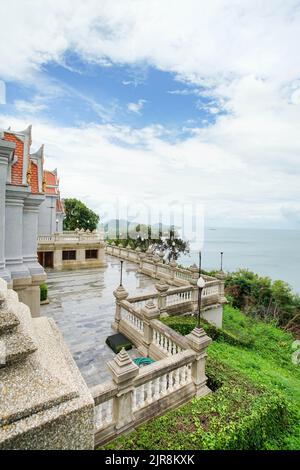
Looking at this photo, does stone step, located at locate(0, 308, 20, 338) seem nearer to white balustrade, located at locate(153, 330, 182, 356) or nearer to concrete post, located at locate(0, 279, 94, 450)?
concrete post, located at locate(0, 279, 94, 450)

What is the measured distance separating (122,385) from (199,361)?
7.43ft

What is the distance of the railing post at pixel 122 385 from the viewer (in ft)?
14.0

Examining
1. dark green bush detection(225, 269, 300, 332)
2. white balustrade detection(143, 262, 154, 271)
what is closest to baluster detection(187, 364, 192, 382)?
white balustrade detection(143, 262, 154, 271)

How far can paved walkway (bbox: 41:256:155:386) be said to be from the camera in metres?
7.56

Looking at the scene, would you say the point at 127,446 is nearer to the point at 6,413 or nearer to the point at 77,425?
the point at 77,425

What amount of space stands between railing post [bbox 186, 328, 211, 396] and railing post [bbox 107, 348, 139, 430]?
6.26 ft

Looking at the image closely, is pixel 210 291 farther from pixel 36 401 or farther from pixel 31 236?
pixel 36 401

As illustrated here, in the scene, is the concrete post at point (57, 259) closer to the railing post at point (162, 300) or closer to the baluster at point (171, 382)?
the railing post at point (162, 300)

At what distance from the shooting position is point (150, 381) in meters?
5.04

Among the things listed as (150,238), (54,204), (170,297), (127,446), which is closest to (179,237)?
(150,238)

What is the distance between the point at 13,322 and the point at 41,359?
1.80ft

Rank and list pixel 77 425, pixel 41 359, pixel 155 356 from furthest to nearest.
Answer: pixel 155 356
pixel 41 359
pixel 77 425

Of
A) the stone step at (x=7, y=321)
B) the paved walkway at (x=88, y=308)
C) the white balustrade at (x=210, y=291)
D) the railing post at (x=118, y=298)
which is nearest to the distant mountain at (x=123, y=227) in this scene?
the paved walkway at (x=88, y=308)

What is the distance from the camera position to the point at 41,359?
267cm
